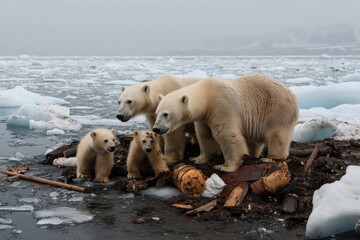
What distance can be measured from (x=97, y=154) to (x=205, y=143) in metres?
1.21

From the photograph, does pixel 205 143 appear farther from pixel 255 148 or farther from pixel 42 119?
pixel 42 119

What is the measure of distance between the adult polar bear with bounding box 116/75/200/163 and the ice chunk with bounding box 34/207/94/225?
60.9 inches

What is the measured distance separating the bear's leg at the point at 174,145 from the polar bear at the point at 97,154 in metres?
0.63

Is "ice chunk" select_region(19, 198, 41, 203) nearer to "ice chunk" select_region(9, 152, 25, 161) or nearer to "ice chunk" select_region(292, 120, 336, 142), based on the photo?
"ice chunk" select_region(9, 152, 25, 161)

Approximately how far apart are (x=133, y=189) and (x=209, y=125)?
1.05 metres

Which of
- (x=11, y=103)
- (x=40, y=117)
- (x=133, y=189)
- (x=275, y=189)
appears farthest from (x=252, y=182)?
(x=11, y=103)

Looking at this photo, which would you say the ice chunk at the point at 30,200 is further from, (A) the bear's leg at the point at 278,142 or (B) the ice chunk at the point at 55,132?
(B) the ice chunk at the point at 55,132

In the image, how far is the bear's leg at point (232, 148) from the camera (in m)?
4.91

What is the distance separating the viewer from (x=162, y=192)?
4.74 m

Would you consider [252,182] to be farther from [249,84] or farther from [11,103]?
[11,103]

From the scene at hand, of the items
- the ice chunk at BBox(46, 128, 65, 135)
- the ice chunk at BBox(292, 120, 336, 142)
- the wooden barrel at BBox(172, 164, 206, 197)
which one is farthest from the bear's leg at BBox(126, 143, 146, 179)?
the ice chunk at BBox(46, 128, 65, 135)

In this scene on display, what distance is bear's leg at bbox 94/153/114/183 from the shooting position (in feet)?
16.8

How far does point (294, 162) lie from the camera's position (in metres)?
5.30

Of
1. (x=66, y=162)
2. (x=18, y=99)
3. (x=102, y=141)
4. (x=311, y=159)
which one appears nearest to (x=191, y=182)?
(x=102, y=141)
